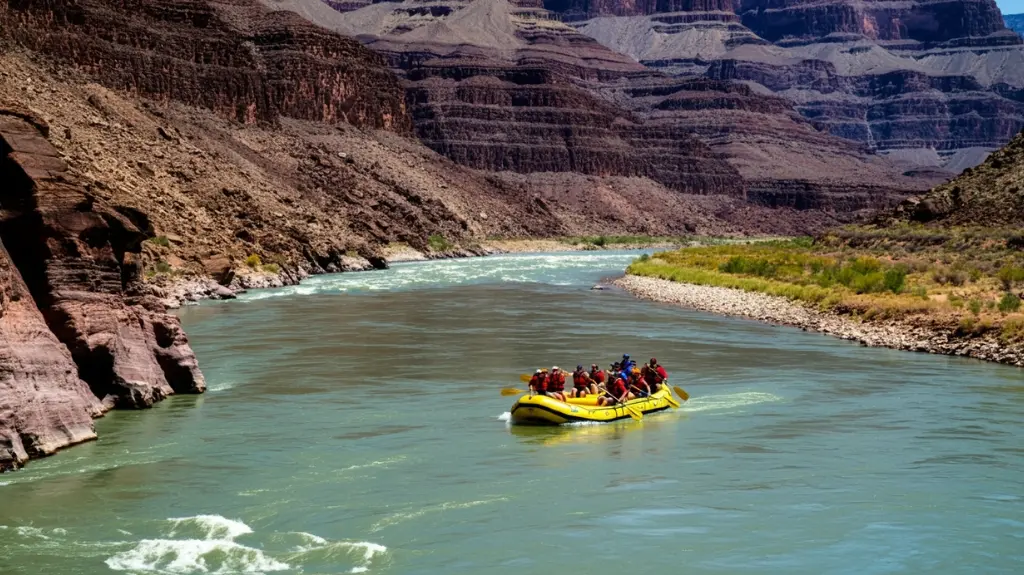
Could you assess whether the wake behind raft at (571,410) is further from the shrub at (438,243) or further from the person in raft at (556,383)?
the shrub at (438,243)

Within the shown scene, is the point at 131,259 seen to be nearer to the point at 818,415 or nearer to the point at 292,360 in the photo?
the point at 292,360

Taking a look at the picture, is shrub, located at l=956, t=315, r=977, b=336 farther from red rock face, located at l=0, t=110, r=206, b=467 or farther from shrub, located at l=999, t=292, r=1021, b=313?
red rock face, located at l=0, t=110, r=206, b=467

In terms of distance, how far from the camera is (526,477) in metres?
24.8

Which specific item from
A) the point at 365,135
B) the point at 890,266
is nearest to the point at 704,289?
the point at 890,266

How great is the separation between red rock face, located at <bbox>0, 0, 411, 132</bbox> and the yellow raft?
89.1 meters

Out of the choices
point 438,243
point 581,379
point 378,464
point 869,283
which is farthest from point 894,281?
point 438,243

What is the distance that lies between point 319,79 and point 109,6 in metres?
46.0

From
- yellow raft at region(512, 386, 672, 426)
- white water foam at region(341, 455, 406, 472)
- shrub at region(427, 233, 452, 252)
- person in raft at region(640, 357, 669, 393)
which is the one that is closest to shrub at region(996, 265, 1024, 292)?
person in raft at region(640, 357, 669, 393)

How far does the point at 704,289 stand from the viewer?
7338 cm

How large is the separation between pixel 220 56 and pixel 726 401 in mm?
124657

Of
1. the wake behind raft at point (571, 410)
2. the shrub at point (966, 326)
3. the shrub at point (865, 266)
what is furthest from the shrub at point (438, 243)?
the wake behind raft at point (571, 410)

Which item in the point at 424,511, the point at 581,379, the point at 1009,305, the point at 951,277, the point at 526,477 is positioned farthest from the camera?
the point at 951,277

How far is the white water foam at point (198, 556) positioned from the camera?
758 inches

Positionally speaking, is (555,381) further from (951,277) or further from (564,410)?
(951,277)
